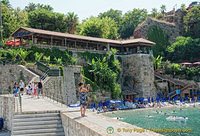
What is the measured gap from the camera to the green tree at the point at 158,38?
58.8m

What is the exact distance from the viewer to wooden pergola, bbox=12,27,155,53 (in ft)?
121

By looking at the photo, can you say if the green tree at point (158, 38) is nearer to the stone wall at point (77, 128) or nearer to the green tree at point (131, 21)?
the green tree at point (131, 21)

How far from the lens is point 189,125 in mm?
27953

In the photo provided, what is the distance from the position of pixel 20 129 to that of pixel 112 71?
28.3 meters

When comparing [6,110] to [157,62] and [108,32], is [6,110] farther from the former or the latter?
[108,32]

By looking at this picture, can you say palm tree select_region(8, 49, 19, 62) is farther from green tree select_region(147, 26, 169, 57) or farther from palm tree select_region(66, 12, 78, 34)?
green tree select_region(147, 26, 169, 57)

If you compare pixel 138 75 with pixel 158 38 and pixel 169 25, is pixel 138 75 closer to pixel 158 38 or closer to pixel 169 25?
pixel 158 38

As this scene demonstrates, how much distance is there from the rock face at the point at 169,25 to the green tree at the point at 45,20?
1856 cm

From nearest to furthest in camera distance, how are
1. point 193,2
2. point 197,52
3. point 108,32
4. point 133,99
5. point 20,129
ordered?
point 20,129
point 133,99
point 197,52
point 108,32
point 193,2

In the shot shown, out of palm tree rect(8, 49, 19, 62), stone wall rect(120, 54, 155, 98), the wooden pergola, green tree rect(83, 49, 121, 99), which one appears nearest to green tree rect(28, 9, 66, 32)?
the wooden pergola

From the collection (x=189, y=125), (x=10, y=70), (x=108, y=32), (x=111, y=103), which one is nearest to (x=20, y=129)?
(x=10, y=70)

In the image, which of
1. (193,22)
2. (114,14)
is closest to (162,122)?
(193,22)

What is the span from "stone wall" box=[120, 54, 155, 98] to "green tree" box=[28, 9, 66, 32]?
2030cm

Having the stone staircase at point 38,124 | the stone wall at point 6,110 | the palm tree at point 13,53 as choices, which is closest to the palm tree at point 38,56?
the palm tree at point 13,53
